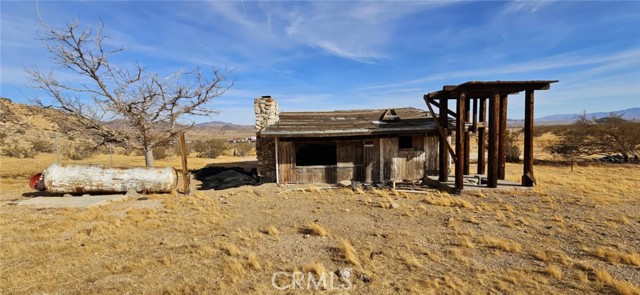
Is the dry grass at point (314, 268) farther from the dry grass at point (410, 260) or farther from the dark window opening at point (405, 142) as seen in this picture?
the dark window opening at point (405, 142)

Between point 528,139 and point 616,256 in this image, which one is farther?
point 528,139

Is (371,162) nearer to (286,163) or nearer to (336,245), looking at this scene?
(286,163)

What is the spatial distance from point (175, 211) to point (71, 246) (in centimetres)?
294

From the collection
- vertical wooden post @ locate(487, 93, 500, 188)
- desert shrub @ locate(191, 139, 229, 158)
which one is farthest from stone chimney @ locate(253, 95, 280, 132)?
Result: desert shrub @ locate(191, 139, 229, 158)

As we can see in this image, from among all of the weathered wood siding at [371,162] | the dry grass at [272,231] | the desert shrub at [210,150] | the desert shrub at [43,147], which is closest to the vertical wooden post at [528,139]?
the weathered wood siding at [371,162]

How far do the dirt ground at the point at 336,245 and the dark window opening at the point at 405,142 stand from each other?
3.42 meters

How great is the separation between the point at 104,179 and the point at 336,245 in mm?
10091

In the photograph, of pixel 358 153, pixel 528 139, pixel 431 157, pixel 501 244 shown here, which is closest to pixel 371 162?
pixel 358 153

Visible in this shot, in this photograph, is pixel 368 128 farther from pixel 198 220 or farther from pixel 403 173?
pixel 198 220

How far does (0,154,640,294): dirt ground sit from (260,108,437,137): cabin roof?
10.2 ft

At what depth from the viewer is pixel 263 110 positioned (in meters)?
13.7

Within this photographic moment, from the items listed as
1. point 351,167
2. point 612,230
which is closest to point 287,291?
point 612,230

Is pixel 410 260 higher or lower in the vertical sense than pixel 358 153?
lower

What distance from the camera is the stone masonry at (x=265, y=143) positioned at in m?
13.6
